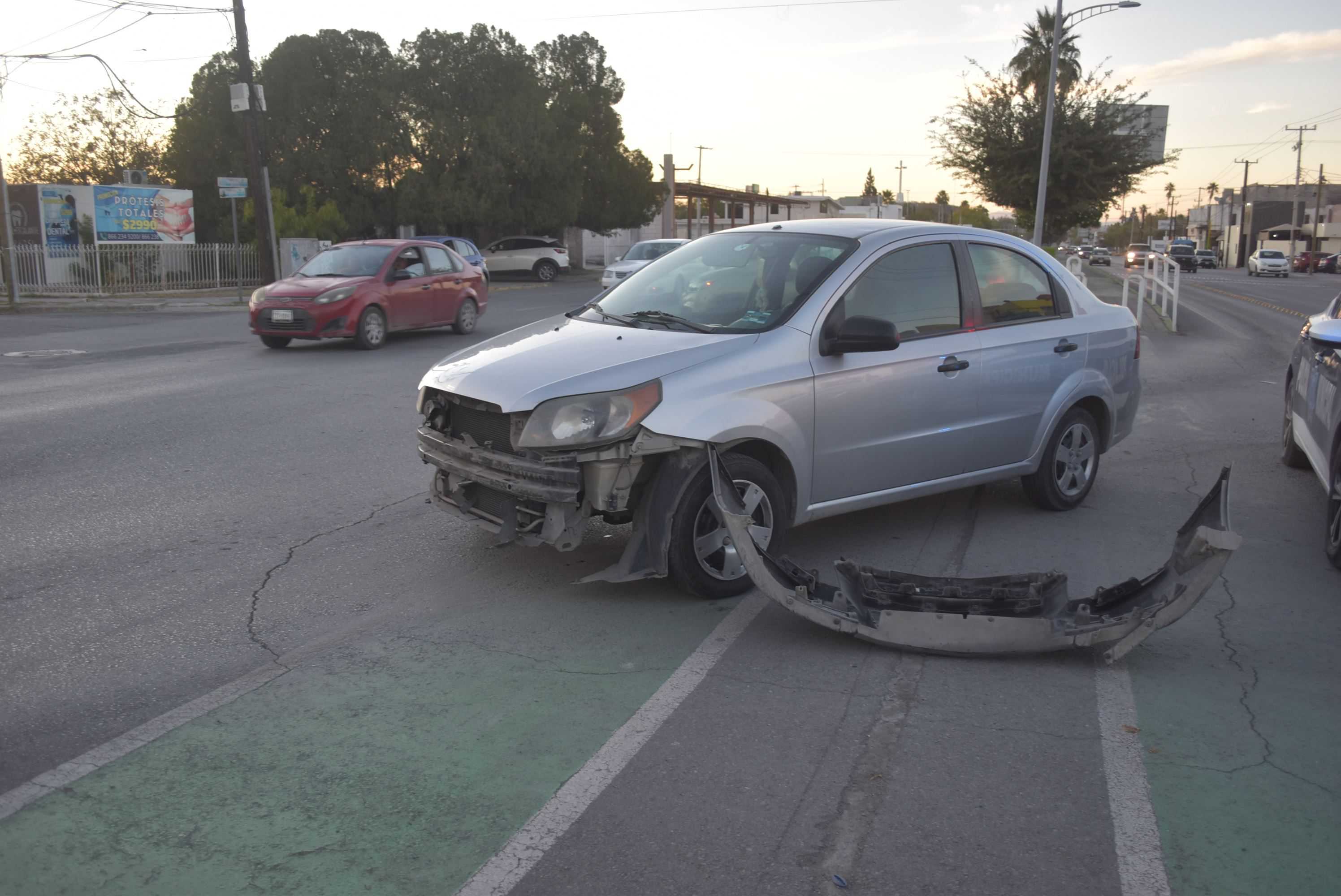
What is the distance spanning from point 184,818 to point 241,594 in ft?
7.21

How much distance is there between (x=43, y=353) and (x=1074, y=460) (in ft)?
45.0

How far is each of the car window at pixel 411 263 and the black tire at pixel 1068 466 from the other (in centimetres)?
1172

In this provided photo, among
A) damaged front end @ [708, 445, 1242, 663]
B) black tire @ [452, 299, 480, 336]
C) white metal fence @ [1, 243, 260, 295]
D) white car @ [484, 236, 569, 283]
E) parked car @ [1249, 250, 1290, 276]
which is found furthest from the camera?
parked car @ [1249, 250, 1290, 276]

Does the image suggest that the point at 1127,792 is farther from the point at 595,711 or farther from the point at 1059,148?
the point at 1059,148

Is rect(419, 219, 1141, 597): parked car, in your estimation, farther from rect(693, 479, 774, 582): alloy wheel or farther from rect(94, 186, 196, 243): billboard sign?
rect(94, 186, 196, 243): billboard sign

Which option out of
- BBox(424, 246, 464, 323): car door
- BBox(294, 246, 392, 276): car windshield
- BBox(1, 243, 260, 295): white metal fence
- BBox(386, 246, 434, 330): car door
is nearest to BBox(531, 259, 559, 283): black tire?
BBox(1, 243, 260, 295): white metal fence

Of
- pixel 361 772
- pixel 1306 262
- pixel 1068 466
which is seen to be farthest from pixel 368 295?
pixel 1306 262

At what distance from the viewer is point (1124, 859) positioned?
10.4 feet

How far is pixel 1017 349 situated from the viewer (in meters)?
6.51

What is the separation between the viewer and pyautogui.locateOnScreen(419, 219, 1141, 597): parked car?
502 cm

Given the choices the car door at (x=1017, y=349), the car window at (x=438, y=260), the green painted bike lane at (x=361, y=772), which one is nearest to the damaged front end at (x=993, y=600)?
the green painted bike lane at (x=361, y=772)

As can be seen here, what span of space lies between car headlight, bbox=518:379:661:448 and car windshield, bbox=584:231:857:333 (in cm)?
76

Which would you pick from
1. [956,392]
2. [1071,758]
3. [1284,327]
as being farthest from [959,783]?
[1284,327]

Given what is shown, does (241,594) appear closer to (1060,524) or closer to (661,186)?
(1060,524)
